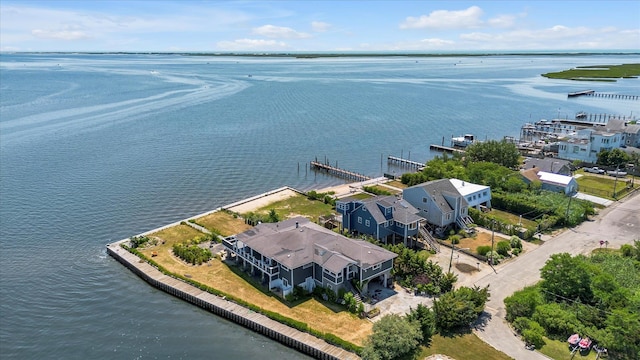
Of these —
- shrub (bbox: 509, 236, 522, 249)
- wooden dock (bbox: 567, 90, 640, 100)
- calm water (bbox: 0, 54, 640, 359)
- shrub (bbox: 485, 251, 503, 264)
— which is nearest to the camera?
calm water (bbox: 0, 54, 640, 359)

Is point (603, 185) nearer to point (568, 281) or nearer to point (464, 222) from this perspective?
point (464, 222)

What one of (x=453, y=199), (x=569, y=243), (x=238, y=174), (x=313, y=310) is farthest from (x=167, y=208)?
(x=569, y=243)

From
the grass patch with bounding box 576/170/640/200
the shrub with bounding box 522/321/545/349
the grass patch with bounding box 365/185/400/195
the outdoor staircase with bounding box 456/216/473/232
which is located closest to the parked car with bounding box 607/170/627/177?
the grass patch with bounding box 576/170/640/200

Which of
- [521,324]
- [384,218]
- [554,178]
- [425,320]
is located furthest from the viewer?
[554,178]

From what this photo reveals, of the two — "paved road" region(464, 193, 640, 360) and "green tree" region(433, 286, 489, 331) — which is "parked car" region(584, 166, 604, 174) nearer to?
"paved road" region(464, 193, 640, 360)

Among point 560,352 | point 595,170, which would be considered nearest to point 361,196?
point 560,352

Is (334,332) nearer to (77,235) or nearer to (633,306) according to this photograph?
(633,306)
